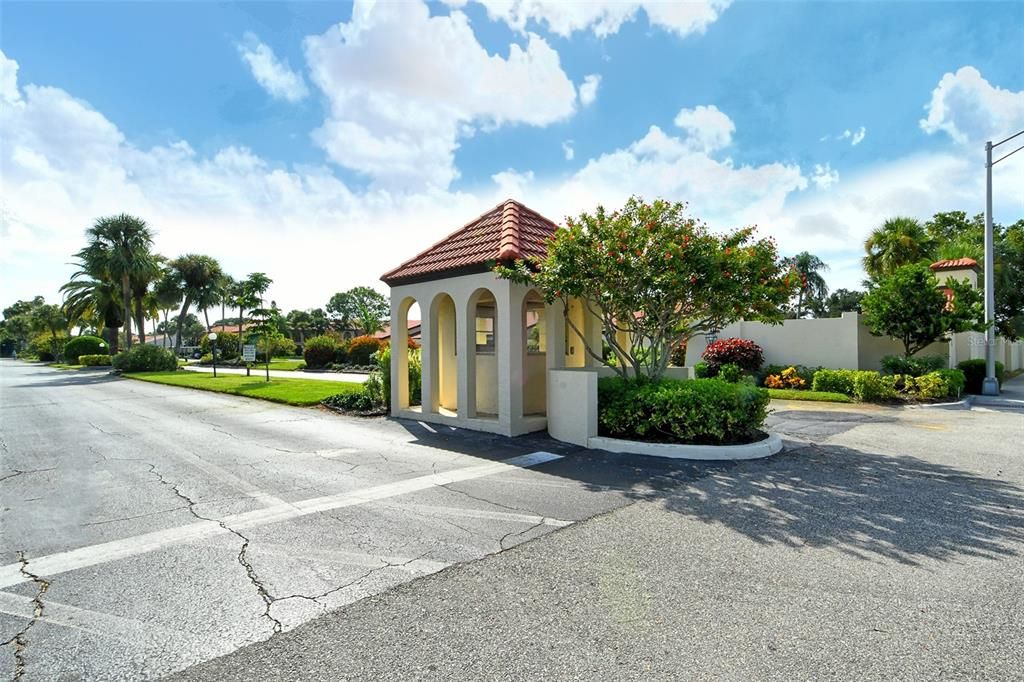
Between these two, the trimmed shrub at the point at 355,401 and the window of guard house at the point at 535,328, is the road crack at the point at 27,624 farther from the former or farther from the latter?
the trimmed shrub at the point at 355,401

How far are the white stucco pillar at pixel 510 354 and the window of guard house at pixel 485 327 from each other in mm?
2081

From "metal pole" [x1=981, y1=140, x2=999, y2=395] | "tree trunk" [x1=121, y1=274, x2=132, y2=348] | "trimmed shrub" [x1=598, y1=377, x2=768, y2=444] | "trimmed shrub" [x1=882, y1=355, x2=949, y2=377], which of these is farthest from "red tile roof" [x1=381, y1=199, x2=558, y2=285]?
"tree trunk" [x1=121, y1=274, x2=132, y2=348]

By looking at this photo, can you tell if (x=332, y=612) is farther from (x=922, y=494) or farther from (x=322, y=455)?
(x=922, y=494)

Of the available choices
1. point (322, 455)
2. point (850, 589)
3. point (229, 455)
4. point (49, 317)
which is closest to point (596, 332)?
point (322, 455)

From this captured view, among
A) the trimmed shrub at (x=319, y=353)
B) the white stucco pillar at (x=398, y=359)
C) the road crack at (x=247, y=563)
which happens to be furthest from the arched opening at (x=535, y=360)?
the trimmed shrub at (x=319, y=353)

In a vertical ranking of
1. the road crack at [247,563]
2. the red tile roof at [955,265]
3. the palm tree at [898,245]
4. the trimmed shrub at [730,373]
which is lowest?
the road crack at [247,563]

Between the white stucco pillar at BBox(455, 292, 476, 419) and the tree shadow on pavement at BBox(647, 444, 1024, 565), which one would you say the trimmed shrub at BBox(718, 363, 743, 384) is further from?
the white stucco pillar at BBox(455, 292, 476, 419)

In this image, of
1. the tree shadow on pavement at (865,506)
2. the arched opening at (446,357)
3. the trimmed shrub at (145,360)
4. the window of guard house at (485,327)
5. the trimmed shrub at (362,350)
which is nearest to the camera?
the tree shadow on pavement at (865,506)

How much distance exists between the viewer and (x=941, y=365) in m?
15.5

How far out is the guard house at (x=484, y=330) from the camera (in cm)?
948

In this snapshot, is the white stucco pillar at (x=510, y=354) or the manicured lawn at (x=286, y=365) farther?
the manicured lawn at (x=286, y=365)

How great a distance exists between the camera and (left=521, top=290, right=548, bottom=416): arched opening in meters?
10.8

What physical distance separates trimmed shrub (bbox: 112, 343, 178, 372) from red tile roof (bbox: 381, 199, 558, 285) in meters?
27.4

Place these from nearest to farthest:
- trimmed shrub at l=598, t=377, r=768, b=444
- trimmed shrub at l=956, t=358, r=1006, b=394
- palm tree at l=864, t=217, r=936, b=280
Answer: trimmed shrub at l=598, t=377, r=768, b=444
trimmed shrub at l=956, t=358, r=1006, b=394
palm tree at l=864, t=217, r=936, b=280
